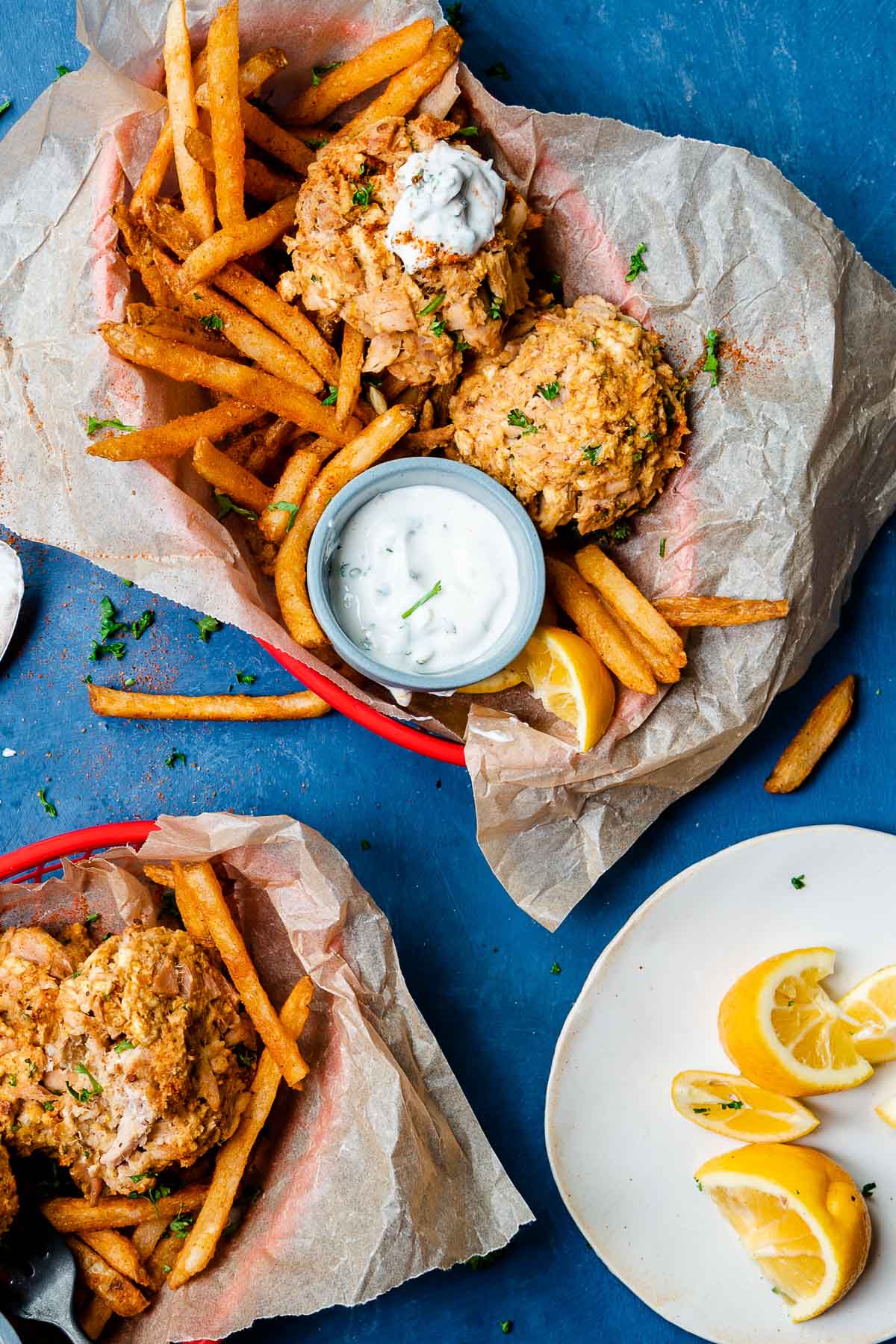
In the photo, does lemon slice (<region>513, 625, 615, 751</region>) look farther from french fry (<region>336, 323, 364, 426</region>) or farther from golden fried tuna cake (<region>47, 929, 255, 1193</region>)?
golden fried tuna cake (<region>47, 929, 255, 1193</region>)

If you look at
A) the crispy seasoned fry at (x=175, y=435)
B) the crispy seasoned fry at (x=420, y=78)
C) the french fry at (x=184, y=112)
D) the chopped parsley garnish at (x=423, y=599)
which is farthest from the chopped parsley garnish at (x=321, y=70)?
the chopped parsley garnish at (x=423, y=599)

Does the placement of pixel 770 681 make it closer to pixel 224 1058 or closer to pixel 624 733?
pixel 624 733

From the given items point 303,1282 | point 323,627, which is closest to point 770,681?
point 323,627

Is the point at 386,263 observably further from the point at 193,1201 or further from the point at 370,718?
the point at 193,1201

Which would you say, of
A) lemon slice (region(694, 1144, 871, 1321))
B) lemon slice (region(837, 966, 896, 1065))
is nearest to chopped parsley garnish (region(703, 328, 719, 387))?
lemon slice (region(837, 966, 896, 1065))

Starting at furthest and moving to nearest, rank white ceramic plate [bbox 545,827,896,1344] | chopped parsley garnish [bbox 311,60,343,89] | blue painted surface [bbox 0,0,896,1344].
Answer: blue painted surface [bbox 0,0,896,1344] < white ceramic plate [bbox 545,827,896,1344] < chopped parsley garnish [bbox 311,60,343,89]
